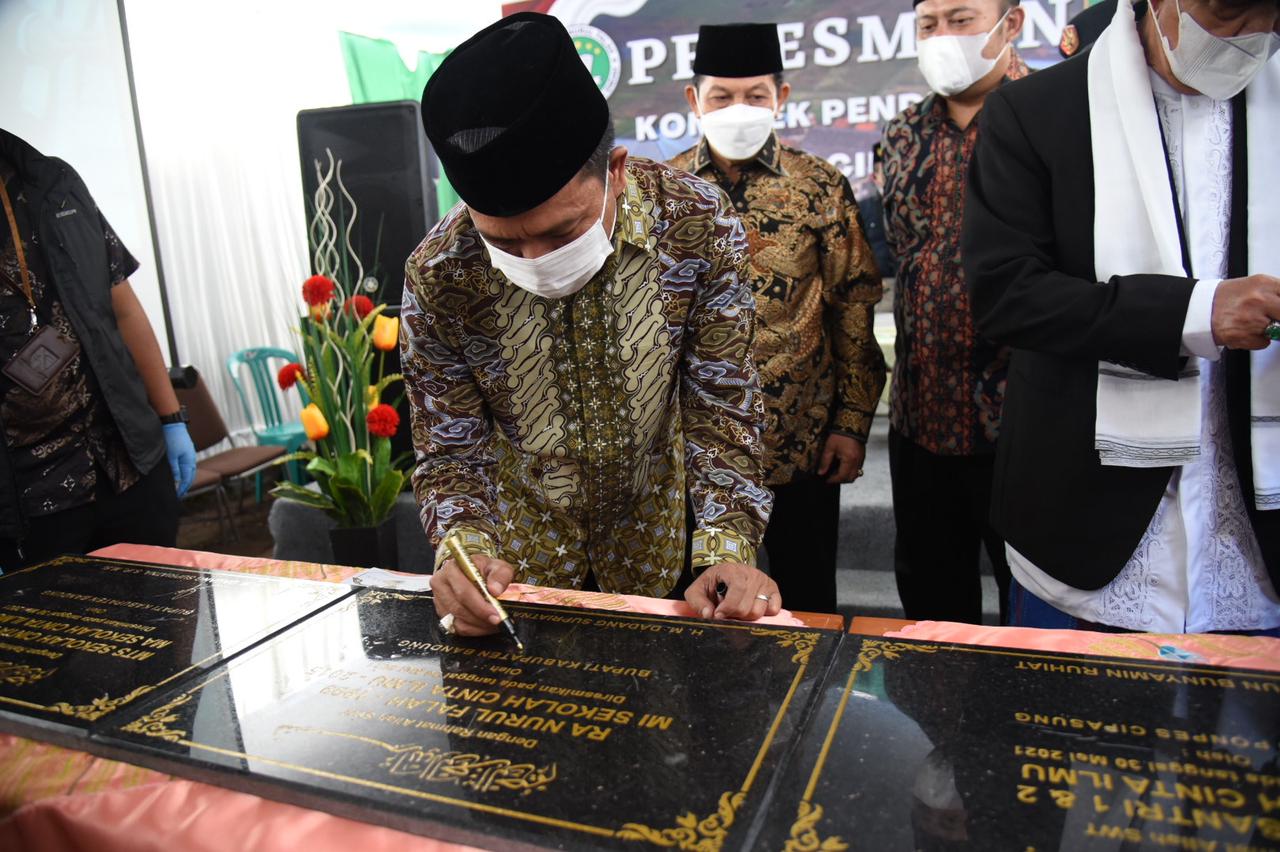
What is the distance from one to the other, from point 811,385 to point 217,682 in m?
1.55

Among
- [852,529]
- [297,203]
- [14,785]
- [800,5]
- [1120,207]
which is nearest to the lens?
[14,785]

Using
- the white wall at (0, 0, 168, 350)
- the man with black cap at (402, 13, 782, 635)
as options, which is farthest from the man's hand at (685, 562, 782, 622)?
the white wall at (0, 0, 168, 350)

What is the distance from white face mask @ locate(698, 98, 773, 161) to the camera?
2248 millimetres

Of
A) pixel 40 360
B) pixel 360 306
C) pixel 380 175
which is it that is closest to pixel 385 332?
pixel 360 306

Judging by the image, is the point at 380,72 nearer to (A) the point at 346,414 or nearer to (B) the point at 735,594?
(A) the point at 346,414

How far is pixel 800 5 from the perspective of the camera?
4.55 m

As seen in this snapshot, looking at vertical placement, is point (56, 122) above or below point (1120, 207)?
above

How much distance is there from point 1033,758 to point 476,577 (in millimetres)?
710

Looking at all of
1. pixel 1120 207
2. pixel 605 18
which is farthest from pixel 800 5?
pixel 1120 207

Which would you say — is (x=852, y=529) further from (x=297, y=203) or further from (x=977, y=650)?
(x=297, y=203)

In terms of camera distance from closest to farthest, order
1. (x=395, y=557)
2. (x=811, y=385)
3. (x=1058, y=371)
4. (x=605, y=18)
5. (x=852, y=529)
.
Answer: (x=1058, y=371)
(x=811, y=385)
(x=395, y=557)
(x=852, y=529)
(x=605, y=18)

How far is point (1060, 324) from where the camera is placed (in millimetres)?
1278

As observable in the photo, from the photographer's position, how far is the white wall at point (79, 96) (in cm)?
488

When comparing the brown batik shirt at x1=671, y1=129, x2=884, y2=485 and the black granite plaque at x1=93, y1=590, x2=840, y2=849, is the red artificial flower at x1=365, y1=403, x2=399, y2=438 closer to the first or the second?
the brown batik shirt at x1=671, y1=129, x2=884, y2=485
